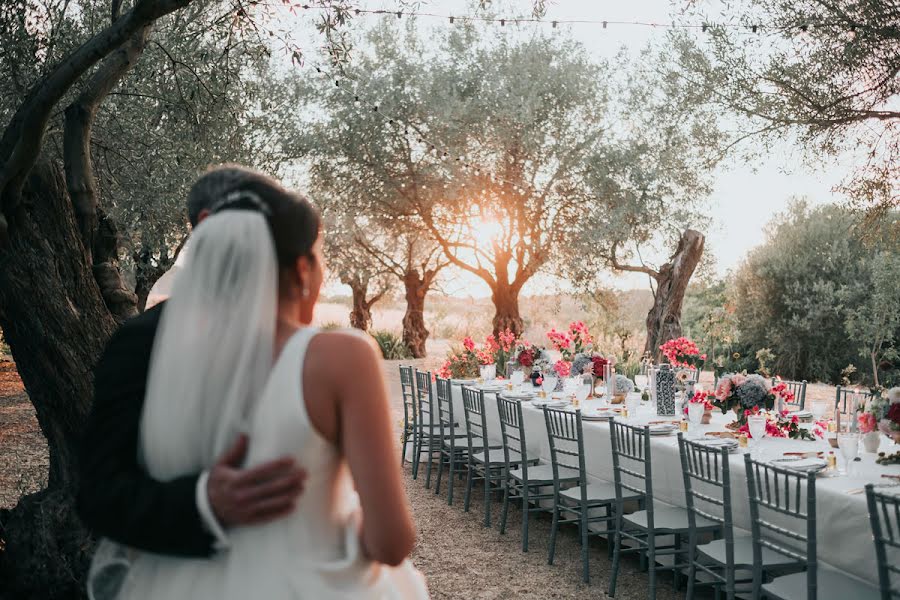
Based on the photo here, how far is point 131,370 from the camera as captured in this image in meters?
1.45

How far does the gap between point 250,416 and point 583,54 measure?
1546 centimetres

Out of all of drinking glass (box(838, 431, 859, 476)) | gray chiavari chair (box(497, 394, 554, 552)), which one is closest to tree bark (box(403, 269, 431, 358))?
gray chiavari chair (box(497, 394, 554, 552))

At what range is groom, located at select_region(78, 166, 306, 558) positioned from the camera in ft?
4.41

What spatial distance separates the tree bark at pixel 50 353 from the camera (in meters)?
3.84

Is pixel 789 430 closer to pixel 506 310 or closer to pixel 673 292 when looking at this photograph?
pixel 673 292

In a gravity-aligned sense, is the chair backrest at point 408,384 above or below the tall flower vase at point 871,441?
below

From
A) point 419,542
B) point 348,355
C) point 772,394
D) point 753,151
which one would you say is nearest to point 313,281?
point 348,355

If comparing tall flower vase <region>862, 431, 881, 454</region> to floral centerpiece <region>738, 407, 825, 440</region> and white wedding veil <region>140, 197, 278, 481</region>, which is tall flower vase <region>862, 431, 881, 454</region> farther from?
white wedding veil <region>140, 197, 278, 481</region>

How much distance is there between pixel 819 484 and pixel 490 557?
8.74 ft

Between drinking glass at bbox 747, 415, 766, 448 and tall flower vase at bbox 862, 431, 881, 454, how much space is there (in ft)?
1.66

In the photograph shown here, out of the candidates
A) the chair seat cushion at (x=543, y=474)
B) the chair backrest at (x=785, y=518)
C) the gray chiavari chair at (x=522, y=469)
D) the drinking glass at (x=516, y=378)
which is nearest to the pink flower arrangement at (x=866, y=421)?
the chair backrest at (x=785, y=518)

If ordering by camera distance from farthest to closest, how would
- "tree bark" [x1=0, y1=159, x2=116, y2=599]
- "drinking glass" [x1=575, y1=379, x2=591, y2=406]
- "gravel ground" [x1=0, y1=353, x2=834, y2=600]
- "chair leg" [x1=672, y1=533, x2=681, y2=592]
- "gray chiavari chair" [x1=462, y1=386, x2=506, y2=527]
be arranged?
"drinking glass" [x1=575, y1=379, x2=591, y2=406] → "gray chiavari chair" [x1=462, y1=386, x2=506, y2=527] → "gravel ground" [x1=0, y1=353, x2=834, y2=600] → "chair leg" [x1=672, y1=533, x2=681, y2=592] → "tree bark" [x1=0, y1=159, x2=116, y2=599]

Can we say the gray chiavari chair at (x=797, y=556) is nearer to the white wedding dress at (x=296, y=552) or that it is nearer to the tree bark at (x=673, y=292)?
the white wedding dress at (x=296, y=552)

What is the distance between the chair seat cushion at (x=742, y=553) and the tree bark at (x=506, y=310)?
1304 centimetres
